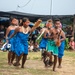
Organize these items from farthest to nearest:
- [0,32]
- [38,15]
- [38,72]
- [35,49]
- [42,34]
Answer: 1. [38,15]
2. [0,32]
3. [35,49]
4. [42,34]
5. [38,72]

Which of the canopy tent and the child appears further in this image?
the canopy tent

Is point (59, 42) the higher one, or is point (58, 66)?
point (59, 42)

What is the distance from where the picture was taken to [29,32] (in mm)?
10766

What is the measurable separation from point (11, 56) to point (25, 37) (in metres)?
1.43

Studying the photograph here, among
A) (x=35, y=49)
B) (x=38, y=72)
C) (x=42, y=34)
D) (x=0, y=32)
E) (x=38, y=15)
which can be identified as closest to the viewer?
(x=38, y=72)

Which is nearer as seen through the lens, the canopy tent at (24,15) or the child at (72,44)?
the child at (72,44)

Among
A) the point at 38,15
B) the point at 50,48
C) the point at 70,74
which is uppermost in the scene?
the point at 38,15

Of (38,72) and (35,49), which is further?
(35,49)

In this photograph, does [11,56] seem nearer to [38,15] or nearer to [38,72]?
[38,72]

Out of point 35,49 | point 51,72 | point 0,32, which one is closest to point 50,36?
point 51,72

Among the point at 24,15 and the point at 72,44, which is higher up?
the point at 24,15

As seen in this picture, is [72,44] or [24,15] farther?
[24,15]

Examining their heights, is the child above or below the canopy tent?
below

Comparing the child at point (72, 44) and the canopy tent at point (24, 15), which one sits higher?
the canopy tent at point (24, 15)
